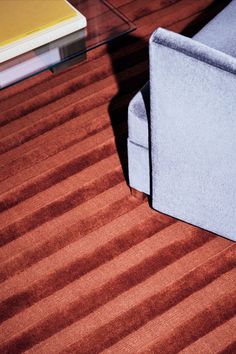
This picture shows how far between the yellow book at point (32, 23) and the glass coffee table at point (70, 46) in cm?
6

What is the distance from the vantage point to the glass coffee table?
6.27 ft

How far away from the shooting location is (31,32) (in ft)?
6.19

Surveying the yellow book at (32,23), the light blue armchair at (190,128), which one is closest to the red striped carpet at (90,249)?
the light blue armchair at (190,128)

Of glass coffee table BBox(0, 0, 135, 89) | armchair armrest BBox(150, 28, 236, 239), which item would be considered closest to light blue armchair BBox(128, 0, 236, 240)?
armchair armrest BBox(150, 28, 236, 239)

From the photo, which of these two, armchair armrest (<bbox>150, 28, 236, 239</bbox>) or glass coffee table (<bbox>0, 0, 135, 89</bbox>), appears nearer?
armchair armrest (<bbox>150, 28, 236, 239</bbox>)

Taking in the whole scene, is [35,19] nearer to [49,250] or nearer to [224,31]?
[224,31]

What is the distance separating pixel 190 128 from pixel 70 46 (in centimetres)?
68

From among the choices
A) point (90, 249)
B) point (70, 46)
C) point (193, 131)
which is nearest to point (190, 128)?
point (193, 131)

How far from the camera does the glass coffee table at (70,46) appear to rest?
1910 millimetres

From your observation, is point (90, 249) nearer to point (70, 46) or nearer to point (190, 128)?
point (190, 128)

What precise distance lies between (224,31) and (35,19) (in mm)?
778

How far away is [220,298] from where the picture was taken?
1963 mm

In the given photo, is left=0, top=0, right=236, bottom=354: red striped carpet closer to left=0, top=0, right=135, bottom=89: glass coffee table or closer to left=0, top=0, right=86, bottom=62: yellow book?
left=0, top=0, right=135, bottom=89: glass coffee table

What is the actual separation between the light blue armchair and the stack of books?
42 cm
